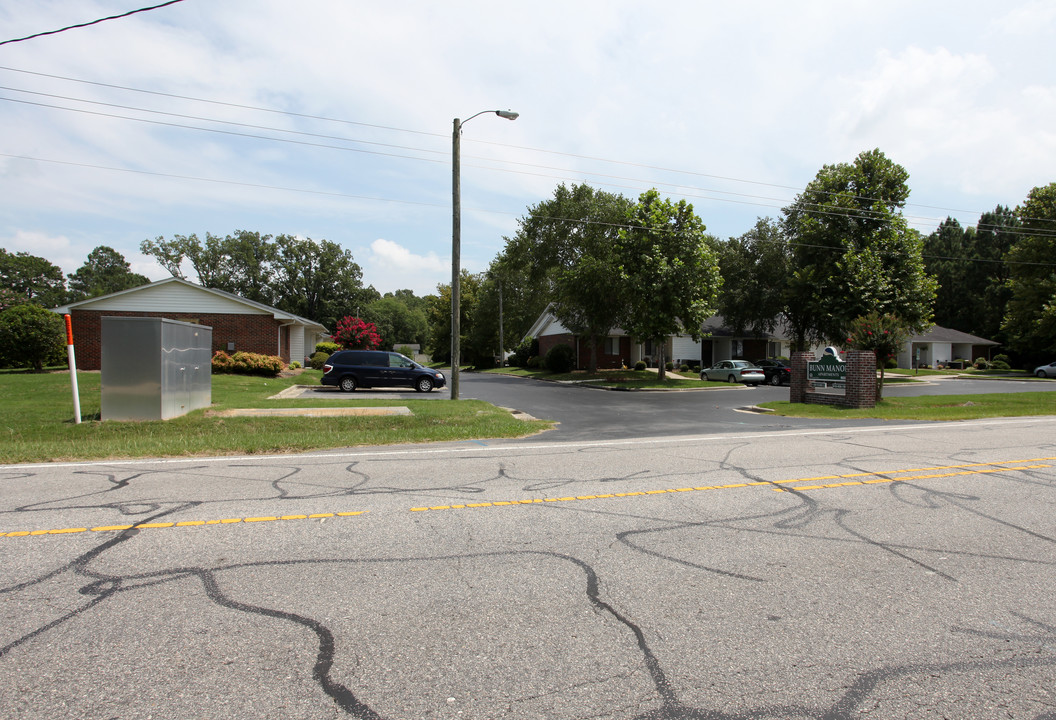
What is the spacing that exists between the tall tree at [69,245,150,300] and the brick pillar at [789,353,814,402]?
97677 millimetres

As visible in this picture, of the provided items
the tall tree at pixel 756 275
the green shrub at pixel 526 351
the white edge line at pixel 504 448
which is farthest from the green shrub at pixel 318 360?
the white edge line at pixel 504 448

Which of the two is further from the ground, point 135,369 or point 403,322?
point 403,322

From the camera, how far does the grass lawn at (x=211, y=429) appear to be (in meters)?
10.6

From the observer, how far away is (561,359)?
47.7 meters

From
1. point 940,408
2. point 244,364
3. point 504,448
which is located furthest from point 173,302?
point 940,408

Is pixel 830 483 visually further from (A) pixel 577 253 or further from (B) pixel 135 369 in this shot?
(A) pixel 577 253

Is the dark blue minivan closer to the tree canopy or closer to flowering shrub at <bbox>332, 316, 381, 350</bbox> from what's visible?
flowering shrub at <bbox>332, 316, 381, 350</bbox>

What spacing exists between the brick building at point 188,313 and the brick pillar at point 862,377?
26.4 meters

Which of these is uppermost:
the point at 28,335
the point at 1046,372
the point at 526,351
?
the point at 28,335

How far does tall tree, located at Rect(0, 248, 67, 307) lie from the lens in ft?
277

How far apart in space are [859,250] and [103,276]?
4238 inches

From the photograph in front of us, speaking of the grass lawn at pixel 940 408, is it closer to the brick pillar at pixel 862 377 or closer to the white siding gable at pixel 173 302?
the brick pillar at pixel 862 377

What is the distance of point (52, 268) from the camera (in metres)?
91.9

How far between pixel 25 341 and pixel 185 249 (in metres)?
57.8
